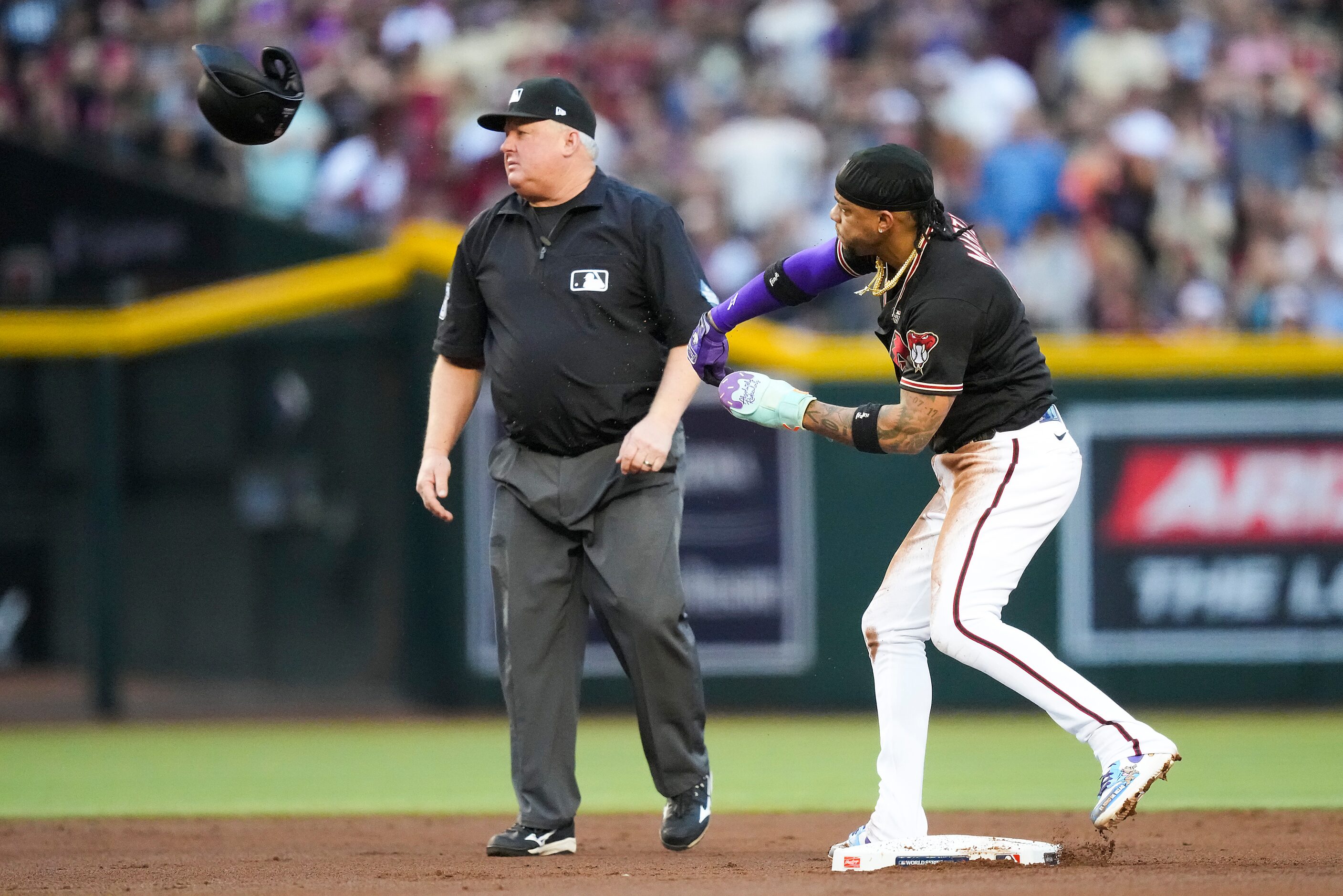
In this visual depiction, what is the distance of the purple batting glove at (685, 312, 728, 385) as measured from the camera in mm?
5211

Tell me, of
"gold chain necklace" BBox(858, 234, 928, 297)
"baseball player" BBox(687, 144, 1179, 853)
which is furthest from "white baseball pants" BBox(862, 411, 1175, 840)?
"gold chain necklace" BBox(858, 234, 928, 297)

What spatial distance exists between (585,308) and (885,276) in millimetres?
1005

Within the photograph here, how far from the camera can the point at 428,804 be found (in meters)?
7.07

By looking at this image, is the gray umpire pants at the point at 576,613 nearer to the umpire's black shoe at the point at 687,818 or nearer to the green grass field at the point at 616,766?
the umpire's black shoe at the point at 687,818

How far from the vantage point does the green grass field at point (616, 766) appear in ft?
23.0

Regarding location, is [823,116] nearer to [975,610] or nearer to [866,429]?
[866,429]

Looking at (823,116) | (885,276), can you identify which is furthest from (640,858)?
(823,116)

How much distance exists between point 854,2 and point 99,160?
20.0 feet

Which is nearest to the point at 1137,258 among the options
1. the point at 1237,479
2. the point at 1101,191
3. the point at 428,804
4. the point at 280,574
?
the point at 1101,191

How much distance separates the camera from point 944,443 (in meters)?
5.13

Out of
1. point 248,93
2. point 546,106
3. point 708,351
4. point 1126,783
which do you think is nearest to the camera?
point 1126,783

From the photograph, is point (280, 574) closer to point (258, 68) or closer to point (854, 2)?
point (258, 68)

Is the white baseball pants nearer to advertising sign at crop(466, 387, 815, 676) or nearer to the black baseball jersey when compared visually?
the black baseball jersey

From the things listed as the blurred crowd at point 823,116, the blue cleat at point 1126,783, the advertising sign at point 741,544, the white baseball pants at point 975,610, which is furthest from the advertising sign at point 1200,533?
the blue cleat at point 1126,783
